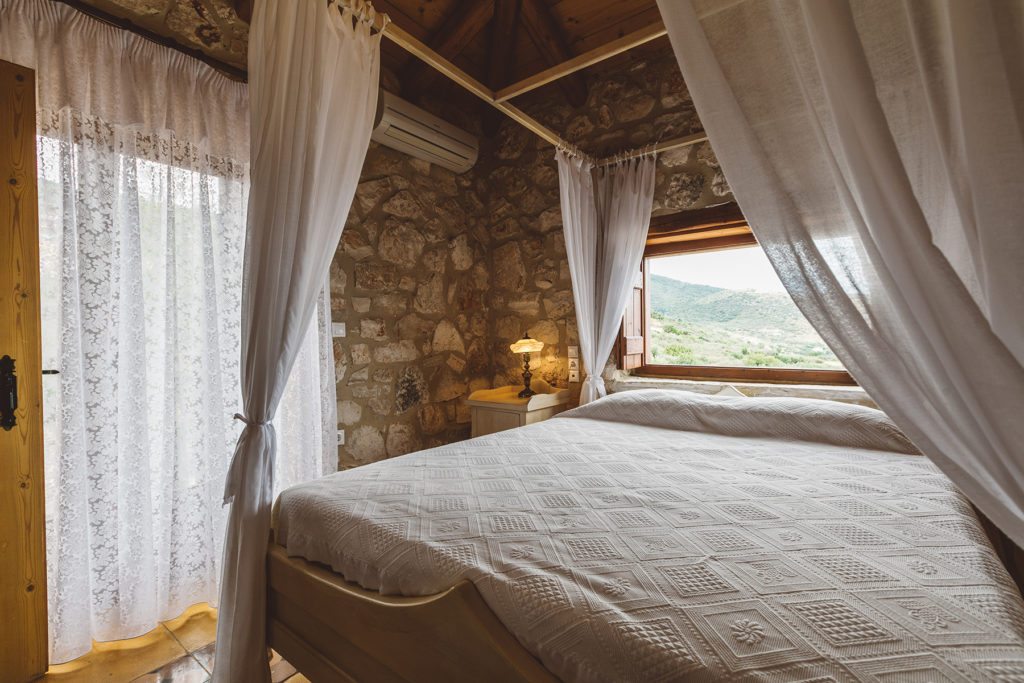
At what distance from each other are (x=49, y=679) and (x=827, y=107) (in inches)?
111

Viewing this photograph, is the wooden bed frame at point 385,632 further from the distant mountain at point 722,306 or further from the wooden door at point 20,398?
the distant mountain at point 722,306

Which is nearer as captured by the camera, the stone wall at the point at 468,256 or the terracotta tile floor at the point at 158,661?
the terracotta tile floor at the point at 158,661

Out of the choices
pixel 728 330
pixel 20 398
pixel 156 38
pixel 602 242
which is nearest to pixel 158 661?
pixel 20 398

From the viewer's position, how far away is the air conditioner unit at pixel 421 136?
9.13ft

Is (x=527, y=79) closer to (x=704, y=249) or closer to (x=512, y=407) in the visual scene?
(x=704, y=249)

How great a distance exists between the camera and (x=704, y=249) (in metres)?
3.00

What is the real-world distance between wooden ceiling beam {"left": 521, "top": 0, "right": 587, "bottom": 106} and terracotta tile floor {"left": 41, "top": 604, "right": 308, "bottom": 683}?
3.40 m

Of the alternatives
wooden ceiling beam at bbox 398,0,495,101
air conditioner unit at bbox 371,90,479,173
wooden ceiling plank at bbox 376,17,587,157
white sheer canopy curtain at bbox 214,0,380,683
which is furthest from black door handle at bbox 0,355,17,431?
wooden ceiling beam at bbox 398,0,495,101

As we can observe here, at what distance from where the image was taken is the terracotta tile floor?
170cm

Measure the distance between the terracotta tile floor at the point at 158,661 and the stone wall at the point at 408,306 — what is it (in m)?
1.07

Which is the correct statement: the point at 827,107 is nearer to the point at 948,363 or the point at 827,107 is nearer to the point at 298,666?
the point at 948,363

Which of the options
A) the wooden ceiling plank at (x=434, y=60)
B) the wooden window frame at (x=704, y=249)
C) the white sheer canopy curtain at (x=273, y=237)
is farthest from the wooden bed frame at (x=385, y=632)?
the wooden ceiling plank at (x=434, y=60)

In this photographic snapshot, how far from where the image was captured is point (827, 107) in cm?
68

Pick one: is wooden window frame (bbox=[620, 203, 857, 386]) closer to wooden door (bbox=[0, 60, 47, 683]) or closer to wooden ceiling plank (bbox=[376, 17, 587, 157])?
wooden ceiling plank (bbox=[376, 17, 587, 157])
